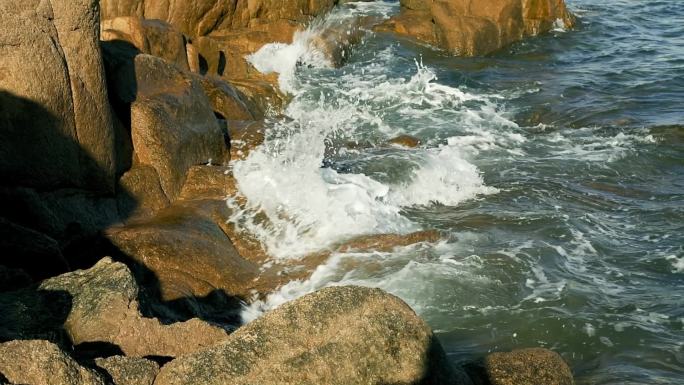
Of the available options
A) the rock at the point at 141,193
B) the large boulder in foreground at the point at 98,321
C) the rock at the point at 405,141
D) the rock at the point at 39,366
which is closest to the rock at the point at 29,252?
the large boulder in foreground at the point at 98,321

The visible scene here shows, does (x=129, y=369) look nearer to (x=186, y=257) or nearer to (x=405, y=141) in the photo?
(x=186, y=257)

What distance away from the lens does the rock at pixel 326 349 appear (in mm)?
3814

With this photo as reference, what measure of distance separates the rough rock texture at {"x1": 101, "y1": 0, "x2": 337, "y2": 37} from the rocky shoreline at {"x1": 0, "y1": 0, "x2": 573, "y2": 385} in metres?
0.17

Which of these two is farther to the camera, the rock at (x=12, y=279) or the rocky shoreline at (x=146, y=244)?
the rock at (x=12, y=279)

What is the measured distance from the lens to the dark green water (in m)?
7.08

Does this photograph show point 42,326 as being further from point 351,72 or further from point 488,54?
point 488,54

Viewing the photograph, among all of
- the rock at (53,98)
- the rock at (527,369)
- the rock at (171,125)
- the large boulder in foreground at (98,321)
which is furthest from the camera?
the rock at (171,125)

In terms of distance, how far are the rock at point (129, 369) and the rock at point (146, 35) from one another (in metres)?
6.82

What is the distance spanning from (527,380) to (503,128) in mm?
8044

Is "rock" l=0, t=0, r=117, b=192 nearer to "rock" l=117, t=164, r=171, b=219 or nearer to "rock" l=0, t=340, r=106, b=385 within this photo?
"rock" l=117, t=164, r=171, b=219

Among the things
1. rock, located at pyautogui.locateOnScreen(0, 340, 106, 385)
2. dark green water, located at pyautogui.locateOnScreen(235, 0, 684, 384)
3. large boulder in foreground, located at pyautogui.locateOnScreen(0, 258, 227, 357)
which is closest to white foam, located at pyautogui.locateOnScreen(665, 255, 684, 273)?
dark green water, located at pyautogui.locateOnScreen(235, 0, 684, 384)

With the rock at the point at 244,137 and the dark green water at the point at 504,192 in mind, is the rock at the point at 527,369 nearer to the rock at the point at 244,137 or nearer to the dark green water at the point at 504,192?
the dark green water at the point at 504,192

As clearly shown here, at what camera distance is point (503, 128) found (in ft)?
41.9

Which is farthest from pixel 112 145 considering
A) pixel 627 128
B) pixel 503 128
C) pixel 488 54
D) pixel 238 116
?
pixel 488 54
